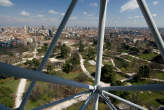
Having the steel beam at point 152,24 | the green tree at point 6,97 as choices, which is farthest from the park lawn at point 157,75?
the green tree at point 6,97

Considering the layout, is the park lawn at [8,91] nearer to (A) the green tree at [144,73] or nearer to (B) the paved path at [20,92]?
(B) the paved path at [20,92]

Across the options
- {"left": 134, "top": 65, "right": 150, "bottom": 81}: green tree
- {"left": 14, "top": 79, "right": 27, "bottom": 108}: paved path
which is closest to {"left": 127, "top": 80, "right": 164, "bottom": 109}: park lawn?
{"left": 134, "top": 65, "right": 150, "bottom": 81}: green tree

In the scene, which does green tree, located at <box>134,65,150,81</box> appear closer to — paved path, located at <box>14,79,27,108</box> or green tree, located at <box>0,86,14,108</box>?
paved path, located at <box>14,79,27,108</box>

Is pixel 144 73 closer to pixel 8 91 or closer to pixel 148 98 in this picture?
pixel 148 98

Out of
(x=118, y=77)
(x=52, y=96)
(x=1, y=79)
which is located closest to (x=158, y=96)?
(x=118, y=77)

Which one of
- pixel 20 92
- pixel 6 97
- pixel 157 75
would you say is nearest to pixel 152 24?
pixel 6 97

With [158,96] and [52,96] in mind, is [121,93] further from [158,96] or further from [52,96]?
[52,96]

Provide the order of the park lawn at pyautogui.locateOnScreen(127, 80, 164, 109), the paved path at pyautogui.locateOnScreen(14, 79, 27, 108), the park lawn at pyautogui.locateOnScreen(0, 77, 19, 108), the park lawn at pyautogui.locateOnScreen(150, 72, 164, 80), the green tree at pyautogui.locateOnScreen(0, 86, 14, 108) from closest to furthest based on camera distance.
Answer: the green tree at pyautogui.locateOnScreen(0, 86, 14, 108) < the park lawn at pyautogui.locateOnScreen(0, 77, 19, 108) < the park lawn at pyautogui.locateOnScreen(127, 80, 164, 109) < the paved path at pyautogui.locateOnScreen(14, 79, 27, 108) < the park lawn at pyautogui.locateOnScreen(150, 72, 164, 80)

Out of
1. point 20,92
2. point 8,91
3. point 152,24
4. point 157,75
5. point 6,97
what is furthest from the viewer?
point 157,75
